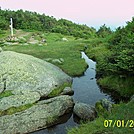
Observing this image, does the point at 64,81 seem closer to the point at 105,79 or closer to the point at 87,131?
the point at 105,79

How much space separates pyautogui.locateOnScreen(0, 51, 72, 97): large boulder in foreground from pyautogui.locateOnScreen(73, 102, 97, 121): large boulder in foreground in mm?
4019

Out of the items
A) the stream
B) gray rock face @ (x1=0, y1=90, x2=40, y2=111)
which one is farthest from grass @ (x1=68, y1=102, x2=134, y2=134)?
gray rock face @ (x1=0, y1=90, x2=40, y2=111)

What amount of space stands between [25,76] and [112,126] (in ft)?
35.5

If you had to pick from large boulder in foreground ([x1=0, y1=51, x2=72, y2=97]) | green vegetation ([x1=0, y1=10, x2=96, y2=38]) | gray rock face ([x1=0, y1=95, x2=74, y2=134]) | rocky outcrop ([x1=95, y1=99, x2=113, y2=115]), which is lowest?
gray rock face ([x1=0, y1=95, x2=74, y2=134])

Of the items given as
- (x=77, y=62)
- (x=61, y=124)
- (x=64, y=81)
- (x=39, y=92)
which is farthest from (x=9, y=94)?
(x=77, y=62)

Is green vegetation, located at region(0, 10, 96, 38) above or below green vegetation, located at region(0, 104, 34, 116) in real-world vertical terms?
above

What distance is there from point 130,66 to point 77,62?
14.8 metres

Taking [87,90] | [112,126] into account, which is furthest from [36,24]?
[112,126]

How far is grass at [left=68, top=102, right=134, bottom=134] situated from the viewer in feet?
40.2

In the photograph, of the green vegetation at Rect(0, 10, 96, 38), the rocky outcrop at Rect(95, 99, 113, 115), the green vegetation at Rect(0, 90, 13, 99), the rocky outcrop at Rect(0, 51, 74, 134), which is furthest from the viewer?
the green vegetation at Rect(0, 10, 96, 38)

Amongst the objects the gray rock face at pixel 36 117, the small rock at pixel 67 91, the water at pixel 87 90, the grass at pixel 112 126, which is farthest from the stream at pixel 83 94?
the grass at pixel 112 126

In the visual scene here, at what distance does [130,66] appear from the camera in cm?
1997
